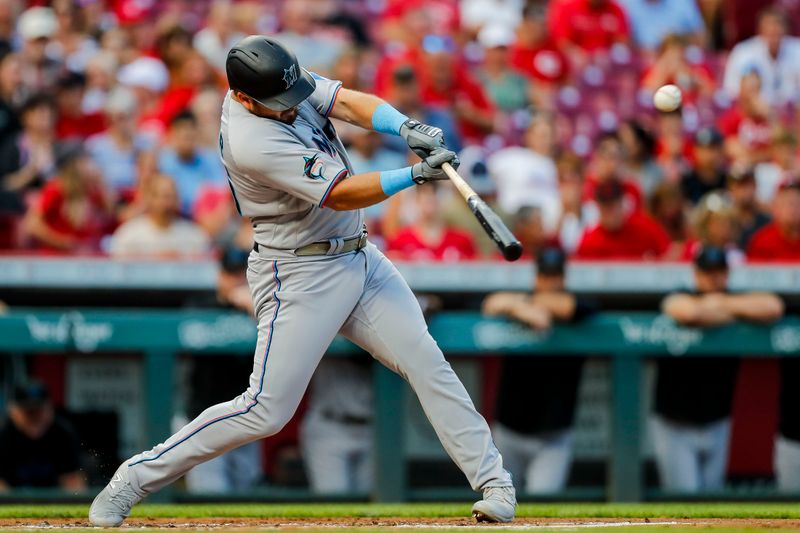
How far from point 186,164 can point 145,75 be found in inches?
51.0

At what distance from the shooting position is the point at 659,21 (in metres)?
10.7

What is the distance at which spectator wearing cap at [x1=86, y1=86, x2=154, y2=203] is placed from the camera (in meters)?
8.69

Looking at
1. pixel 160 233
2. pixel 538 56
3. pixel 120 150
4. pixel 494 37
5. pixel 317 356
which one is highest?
pixel 494 37

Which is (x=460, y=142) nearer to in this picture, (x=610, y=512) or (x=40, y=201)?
(x=40, y=201)

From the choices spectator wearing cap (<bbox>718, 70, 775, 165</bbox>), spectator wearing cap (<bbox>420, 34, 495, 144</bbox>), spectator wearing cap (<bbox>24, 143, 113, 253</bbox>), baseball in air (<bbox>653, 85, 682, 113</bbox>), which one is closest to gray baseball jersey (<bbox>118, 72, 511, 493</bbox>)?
baseball in air (<bbox>653, 85, 682, 113</bbox>)

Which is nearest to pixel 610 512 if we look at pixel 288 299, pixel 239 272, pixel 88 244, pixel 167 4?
pixel 288 299

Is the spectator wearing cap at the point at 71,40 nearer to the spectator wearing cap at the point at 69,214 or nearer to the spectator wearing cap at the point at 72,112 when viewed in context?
the spectator wearing cap at the point at 72,112

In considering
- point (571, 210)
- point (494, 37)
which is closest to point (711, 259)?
point (571, 210)

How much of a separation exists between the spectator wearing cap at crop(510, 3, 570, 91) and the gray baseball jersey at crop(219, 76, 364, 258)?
5482mm

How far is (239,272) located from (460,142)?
8.79 feet

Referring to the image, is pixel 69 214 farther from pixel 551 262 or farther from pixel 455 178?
pixel 455 178

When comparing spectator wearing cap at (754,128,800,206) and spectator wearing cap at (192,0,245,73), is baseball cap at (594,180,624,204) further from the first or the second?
spectator wearing cap at (192,0,245,73)

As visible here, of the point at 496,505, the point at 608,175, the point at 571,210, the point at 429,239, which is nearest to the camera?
the point at 496,505

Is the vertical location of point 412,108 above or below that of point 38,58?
below
